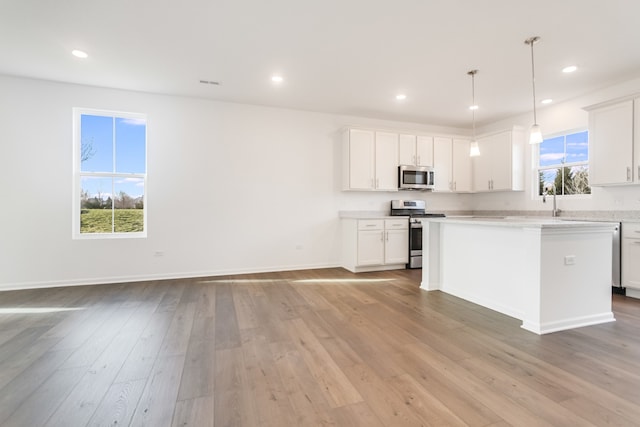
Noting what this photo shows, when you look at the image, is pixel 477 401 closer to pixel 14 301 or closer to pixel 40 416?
pixel 40 416

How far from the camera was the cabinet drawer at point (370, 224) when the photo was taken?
16.8ft

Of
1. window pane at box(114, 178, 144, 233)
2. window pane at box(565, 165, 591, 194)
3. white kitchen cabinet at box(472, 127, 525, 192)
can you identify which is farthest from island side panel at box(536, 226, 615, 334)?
window pane at box(114, 178, 144, 233)

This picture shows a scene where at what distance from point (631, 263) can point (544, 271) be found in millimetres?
2199

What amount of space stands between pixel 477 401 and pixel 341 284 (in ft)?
8.83

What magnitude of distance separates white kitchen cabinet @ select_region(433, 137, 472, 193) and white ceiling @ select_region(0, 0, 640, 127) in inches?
55.7

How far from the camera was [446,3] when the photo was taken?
255cm

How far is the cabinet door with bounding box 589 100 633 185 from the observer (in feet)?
12.5

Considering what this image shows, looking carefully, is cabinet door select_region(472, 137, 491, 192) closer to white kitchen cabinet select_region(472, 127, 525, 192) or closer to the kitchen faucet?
white kitchen cabinet select_region(472, 127, 525, 192)

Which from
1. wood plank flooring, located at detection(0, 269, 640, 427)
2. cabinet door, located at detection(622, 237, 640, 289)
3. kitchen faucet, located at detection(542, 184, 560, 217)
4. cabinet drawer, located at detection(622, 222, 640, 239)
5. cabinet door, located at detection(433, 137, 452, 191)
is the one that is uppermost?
cabinet door, located at detection(433, 137, 452, 191)

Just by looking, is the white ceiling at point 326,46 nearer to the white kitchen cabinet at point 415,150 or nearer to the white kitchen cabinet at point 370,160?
the white kitchen cabinet at point 370,160

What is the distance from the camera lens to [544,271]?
2615 millimetres

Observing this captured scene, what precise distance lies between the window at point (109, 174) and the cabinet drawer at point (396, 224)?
3989 millimetres

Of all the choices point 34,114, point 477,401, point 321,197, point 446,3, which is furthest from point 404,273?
point 34,114

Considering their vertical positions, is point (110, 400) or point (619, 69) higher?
point (619, 69)
